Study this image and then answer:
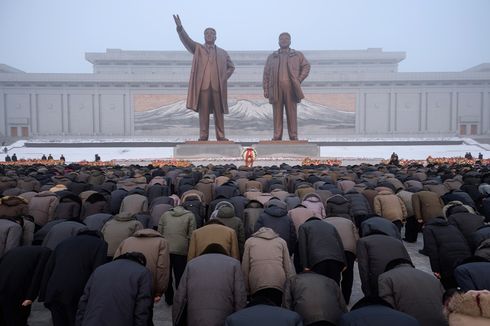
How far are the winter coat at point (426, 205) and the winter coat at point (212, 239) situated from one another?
419 centimetres

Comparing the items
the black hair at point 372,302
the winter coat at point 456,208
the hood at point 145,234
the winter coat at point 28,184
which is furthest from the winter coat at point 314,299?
the winter coat at point 28,184

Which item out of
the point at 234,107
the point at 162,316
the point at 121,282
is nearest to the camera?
the point at 121,282

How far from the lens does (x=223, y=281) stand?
408cm

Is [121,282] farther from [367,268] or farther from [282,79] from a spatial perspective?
[282,79]

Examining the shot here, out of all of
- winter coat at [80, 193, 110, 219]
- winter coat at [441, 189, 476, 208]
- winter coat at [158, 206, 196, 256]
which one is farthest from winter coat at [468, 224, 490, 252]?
winter coat at [80, 193, 110, 219]

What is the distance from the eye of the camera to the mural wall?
153 feet

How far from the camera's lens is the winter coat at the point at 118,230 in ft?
18.4

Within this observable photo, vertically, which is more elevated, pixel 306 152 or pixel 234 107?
pixel 234 107

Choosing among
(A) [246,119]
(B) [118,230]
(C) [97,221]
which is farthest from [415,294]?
(A) [246,119]

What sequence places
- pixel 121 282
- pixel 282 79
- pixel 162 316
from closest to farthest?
1. pixel 121 282
2. pixel 162 316
3. pixel 282 79

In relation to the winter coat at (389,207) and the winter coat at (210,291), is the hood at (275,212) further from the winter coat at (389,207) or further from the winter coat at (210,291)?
the winter coat at (389,207)

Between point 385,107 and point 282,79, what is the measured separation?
30.8 metres

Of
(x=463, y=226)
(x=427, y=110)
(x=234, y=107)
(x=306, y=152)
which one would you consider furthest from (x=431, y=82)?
(x=463, y=226)

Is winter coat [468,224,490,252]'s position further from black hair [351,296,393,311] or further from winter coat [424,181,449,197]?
winter coat [424,181,449,197]
